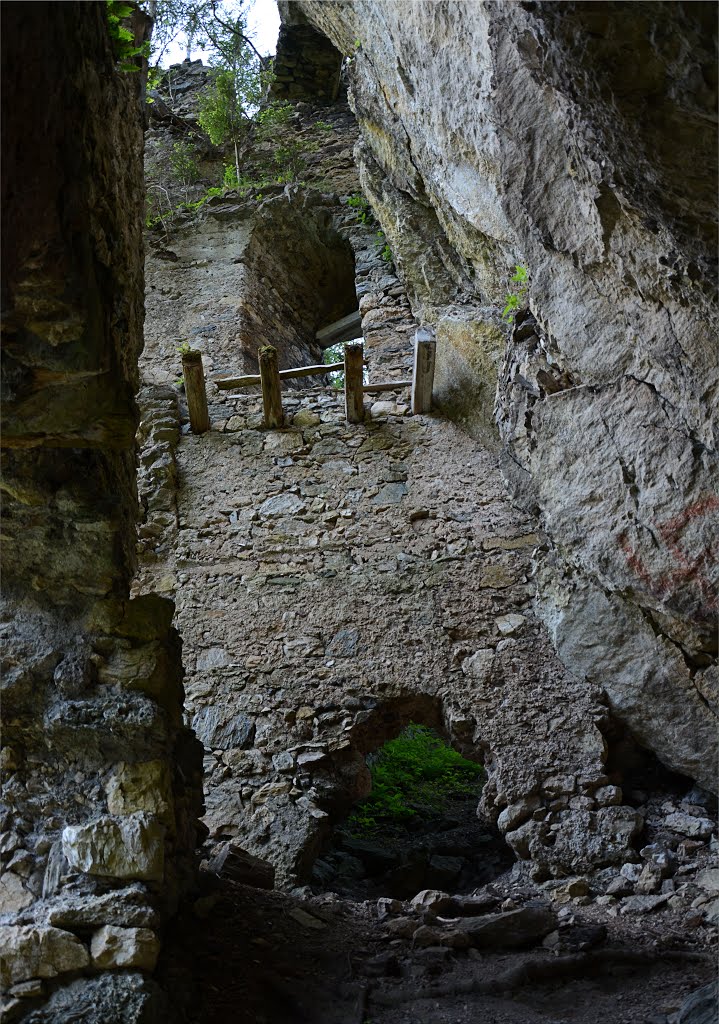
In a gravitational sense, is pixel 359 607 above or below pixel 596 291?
below

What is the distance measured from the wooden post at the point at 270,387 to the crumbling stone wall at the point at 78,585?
3354 mm

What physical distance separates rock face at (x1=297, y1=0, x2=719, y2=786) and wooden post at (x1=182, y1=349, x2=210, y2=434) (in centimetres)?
199

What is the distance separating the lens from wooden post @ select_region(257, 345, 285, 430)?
7090mm

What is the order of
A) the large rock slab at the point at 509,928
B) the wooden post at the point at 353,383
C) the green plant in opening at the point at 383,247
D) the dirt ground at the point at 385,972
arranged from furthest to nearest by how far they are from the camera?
the green plant in opening at the point at 383,247
the wooden post at the point at 353,383
the large rock slab at the point at 509,928
the dirt ground at the point at 385,972

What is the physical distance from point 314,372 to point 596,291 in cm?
335

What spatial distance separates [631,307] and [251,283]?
5.84m

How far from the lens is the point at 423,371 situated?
7.11 meters

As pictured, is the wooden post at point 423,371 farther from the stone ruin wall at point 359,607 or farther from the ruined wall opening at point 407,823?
the ruined wall opening at point 407,823

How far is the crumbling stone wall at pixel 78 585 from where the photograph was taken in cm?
255

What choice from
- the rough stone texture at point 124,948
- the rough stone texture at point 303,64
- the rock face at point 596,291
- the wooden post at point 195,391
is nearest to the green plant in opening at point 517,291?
the rock face at point 596,291

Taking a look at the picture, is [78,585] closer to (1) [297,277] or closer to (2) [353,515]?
(2) [353,515]

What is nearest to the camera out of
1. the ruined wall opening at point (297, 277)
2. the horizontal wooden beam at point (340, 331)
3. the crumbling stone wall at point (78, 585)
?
the crumbling stone wall at point (78, 585)

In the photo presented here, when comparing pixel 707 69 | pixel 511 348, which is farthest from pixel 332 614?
pixel 707 69

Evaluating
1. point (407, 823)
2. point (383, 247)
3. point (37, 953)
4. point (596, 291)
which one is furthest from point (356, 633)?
point (383, 247)
